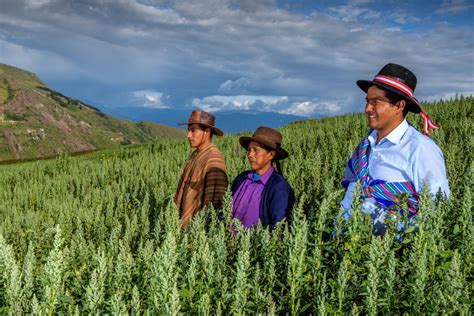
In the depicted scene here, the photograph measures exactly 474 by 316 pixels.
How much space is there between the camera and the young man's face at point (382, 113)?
Answer: 12.5ft

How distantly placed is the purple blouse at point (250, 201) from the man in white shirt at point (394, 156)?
143cm

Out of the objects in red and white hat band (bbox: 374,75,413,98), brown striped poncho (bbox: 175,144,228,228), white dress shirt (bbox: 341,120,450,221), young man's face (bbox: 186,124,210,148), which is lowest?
brown striped poncho (bbox: 175,144,228,228)

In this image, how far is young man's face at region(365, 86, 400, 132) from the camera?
150 inches

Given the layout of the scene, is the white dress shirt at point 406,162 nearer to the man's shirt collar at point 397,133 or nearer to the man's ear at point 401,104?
the man's shirt collar at point 397,133

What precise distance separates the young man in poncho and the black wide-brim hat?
270cm

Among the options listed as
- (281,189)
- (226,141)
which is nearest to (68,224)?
(281,189)

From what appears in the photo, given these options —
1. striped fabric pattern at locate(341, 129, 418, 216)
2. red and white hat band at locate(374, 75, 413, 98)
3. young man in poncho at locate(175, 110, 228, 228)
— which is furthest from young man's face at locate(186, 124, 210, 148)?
red and white hat band at locate(374, 75, 413, 98)

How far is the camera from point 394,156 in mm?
3727

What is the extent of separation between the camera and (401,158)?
12.1ft

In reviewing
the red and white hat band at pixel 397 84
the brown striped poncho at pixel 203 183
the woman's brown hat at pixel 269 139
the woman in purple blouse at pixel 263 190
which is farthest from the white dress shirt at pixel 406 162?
the brown striped poncho at pixel 203 183

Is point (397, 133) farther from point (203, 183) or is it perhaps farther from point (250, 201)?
point (203, 183)

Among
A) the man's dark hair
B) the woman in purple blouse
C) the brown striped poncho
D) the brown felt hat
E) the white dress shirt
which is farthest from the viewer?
the brown felt hat

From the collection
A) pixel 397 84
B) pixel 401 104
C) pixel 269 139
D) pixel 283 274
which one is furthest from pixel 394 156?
pixel 269 139

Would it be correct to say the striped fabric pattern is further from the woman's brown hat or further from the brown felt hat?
the brown felt hat
